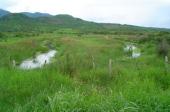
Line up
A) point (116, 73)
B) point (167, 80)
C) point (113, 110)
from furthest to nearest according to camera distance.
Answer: point (116, 73)
point (167, 80)
point (113, 110)

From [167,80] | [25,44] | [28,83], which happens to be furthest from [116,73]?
[25,44]

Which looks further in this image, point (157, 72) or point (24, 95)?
point (157, 72)

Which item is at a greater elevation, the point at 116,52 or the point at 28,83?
the point at 28,83

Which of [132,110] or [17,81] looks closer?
[132,110]

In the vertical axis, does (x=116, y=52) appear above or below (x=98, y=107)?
below

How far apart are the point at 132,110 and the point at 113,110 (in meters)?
0.44

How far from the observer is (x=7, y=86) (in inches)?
409

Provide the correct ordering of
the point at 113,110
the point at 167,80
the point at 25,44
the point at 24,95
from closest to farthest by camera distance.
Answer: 1. the point at 113,110
2. the point at 24,95
3. the point at 167,80
4. the point at 25,44

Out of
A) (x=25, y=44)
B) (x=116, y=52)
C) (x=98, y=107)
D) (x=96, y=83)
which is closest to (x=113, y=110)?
(x=98, y=107)

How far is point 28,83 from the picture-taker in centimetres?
1077

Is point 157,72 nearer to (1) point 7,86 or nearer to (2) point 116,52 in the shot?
(1) point 7,86

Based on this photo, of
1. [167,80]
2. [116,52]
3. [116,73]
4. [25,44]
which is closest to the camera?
[167,80]

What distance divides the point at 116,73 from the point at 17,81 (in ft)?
16.6

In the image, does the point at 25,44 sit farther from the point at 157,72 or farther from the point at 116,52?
the point at 157,72
